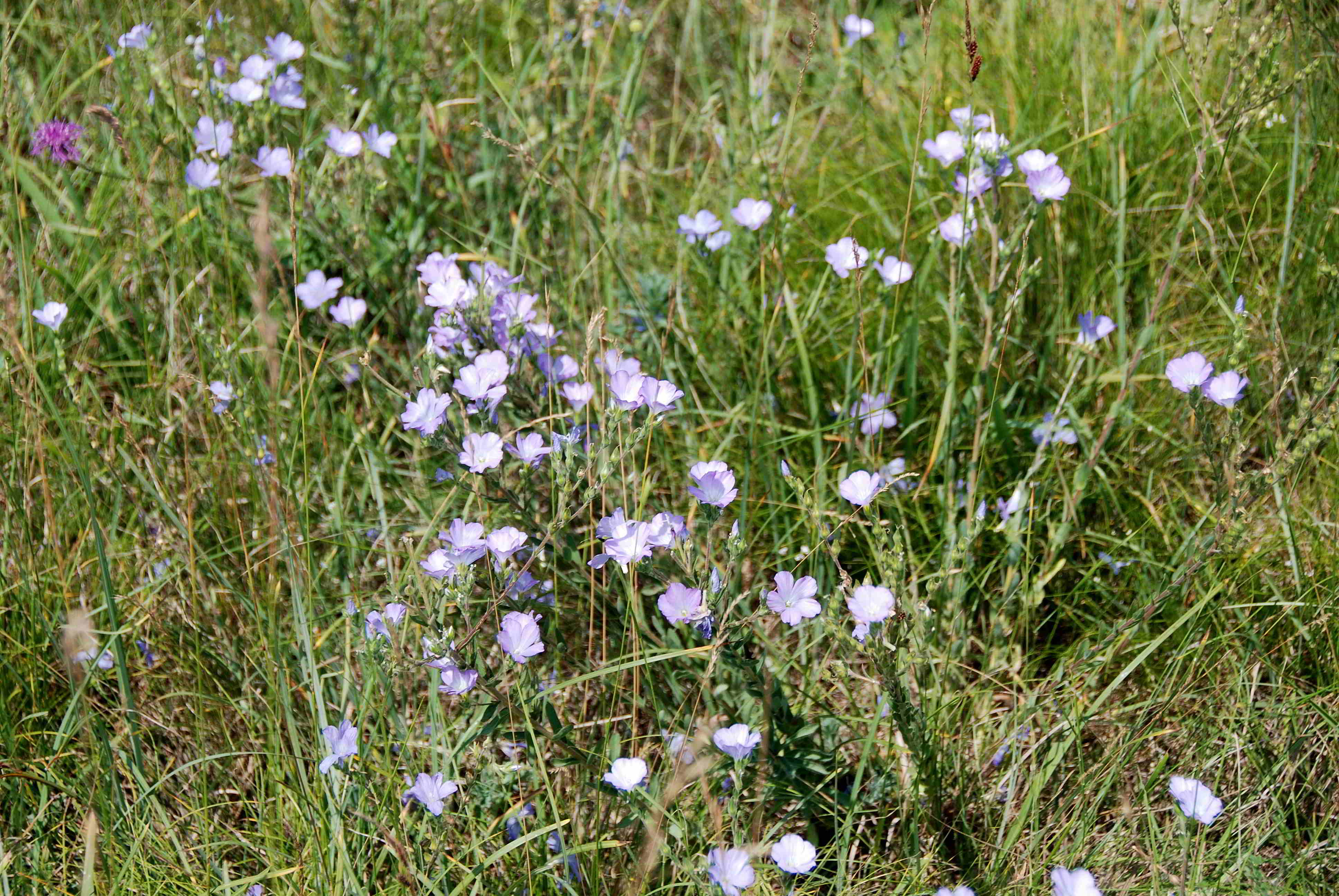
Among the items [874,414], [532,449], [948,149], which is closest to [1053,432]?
[874,414]

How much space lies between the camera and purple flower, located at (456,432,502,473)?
1596mm

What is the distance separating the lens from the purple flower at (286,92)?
97.7 inches

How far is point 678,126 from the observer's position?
3.27m

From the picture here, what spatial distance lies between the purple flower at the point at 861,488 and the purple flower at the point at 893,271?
0.50m

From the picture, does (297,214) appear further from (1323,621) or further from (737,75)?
(1323,621)

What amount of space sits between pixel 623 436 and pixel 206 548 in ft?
3.46

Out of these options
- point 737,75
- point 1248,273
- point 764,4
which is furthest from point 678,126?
point 1248,273

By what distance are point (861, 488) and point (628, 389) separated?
0.38 metres

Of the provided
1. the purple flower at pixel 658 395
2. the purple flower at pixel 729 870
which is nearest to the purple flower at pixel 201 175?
the purple flower at pixel 658 395

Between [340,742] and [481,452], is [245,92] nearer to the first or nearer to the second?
[481,452]

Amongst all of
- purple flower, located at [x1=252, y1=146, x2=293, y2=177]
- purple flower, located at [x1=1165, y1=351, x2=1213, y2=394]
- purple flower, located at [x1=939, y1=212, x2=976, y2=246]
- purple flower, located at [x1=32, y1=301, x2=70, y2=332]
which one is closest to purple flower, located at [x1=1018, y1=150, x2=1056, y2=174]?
purple flower, located at [x1=939, y1=212, x2=976, y2=246]

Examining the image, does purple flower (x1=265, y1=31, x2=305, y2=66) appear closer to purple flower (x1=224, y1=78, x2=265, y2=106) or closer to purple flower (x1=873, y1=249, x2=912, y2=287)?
purple flower (x1=224, y1=78, x2=265, y2=106)

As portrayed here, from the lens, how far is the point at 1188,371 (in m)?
1.75

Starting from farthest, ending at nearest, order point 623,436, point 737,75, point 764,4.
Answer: point 764,4 < point 737,75 < point 623,436
